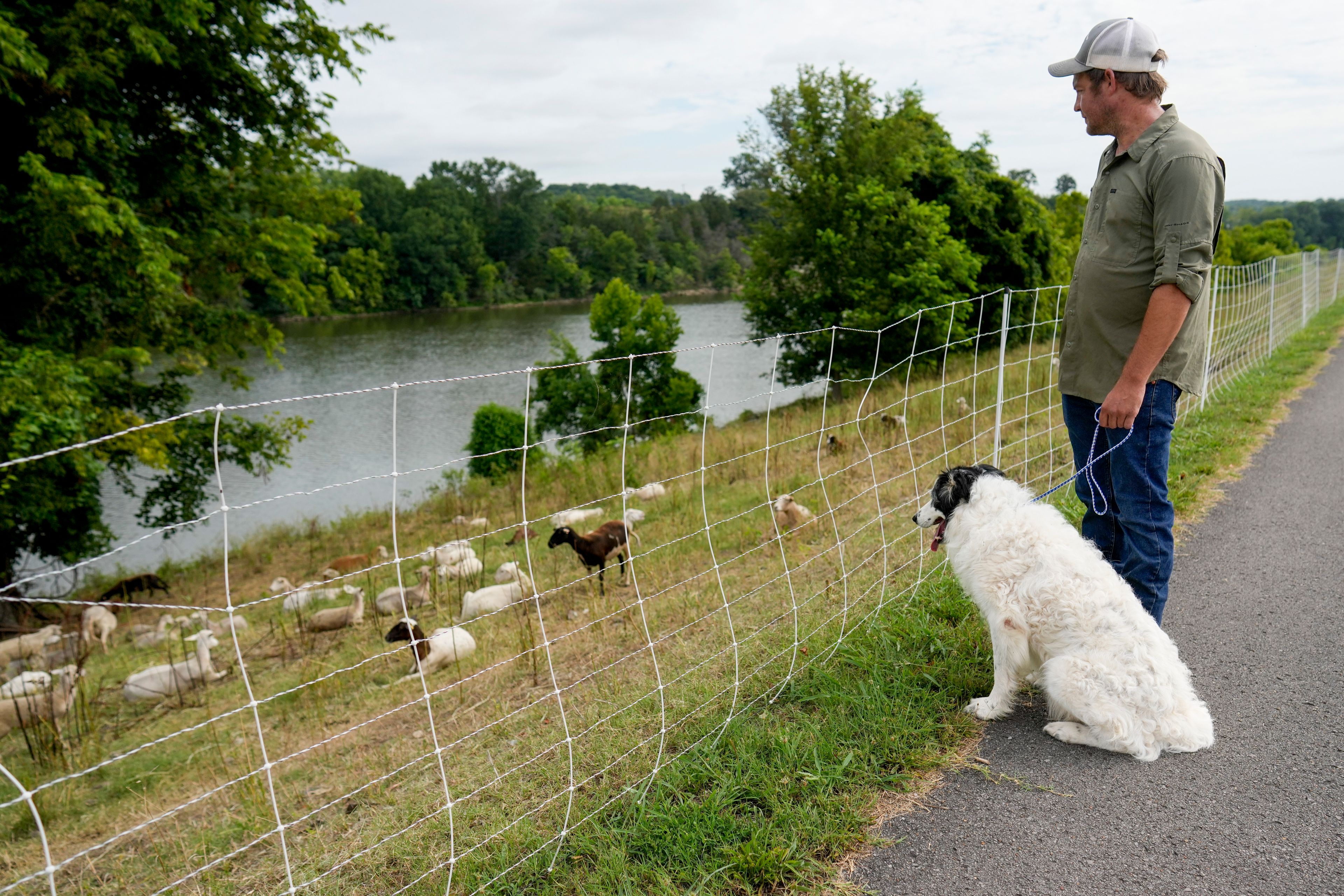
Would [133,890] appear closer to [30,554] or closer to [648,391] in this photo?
[30,554]

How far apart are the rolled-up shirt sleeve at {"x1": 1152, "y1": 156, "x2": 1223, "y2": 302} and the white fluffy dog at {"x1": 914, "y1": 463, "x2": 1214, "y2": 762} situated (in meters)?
1.00

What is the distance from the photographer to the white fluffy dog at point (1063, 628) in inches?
114

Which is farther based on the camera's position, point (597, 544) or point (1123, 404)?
point (597, 544)

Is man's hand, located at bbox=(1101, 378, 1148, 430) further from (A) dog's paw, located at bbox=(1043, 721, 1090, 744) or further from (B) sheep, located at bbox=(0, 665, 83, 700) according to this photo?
(B) sheep, located at bbox=(0, 665, 83, 700)

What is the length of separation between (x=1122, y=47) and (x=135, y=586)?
12.8m

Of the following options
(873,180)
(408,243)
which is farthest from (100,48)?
(408,243)

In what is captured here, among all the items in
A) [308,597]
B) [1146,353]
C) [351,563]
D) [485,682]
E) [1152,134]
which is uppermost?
[1152,134]

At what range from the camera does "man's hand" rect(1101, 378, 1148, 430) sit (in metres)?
3.03

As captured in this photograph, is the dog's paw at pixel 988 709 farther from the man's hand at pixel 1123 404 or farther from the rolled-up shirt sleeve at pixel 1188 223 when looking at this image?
the rolled-up shirt sleeve at pixel 1188 223

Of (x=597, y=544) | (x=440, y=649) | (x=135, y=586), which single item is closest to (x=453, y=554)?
(x=597, y=544)

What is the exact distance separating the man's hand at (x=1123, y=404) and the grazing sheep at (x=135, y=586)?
37.2 feet

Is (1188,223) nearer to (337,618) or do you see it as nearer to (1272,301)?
(337,618)

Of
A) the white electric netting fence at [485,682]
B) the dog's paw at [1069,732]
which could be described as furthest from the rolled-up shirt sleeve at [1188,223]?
the dog's paw at [1069,732]

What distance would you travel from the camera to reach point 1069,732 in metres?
3.06
